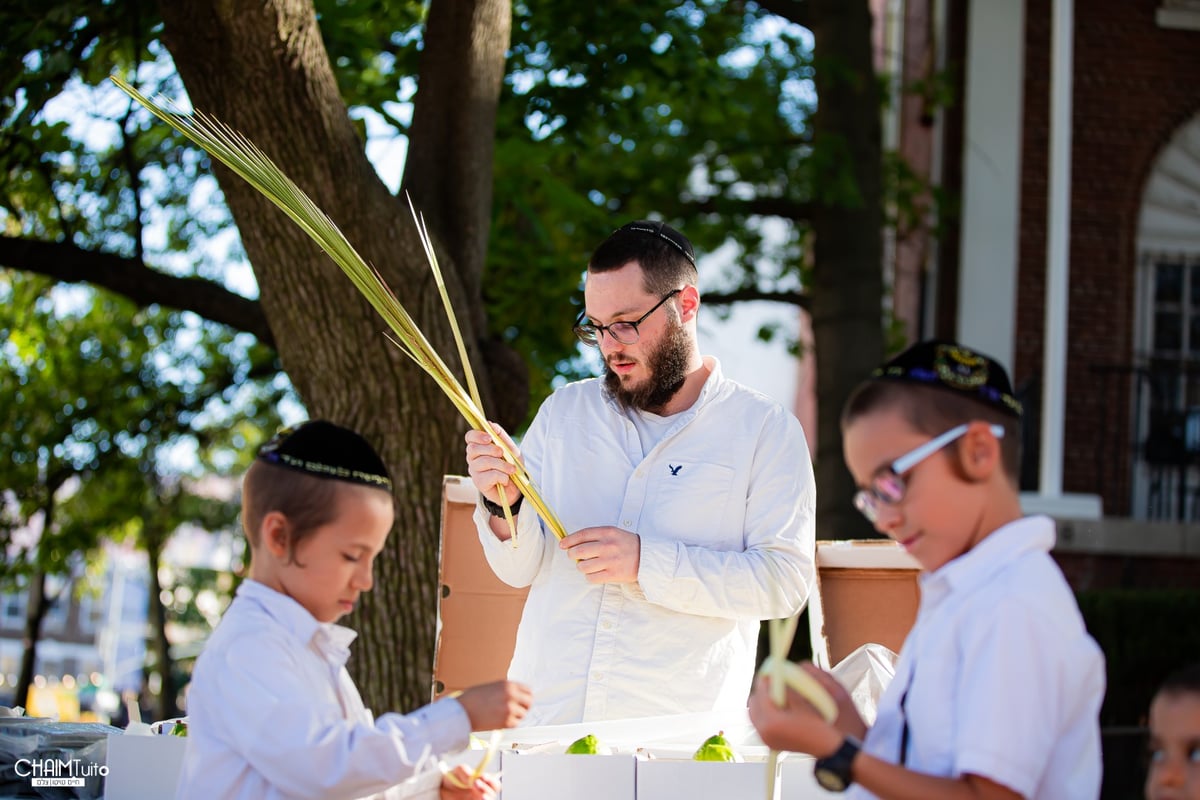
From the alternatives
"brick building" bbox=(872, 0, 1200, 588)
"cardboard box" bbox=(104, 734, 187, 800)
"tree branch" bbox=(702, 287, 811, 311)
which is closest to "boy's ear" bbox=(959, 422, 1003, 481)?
"cardboard box" bbox=(104, 734, 187, 800)

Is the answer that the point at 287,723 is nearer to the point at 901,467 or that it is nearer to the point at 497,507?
the point at 901,467

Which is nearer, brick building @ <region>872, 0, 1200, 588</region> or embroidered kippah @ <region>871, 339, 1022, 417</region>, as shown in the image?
embroidered kippah @ <region>871, 339, 1022, 417</region>

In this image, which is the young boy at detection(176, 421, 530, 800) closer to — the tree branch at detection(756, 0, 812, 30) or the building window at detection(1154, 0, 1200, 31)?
the tree branch at detection(756, 0, 812, 30)

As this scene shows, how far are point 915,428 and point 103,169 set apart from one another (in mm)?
8159

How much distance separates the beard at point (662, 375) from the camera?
324 cm

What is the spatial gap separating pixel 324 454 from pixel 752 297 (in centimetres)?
835

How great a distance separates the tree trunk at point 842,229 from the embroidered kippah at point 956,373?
7.25 m

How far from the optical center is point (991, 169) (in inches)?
428

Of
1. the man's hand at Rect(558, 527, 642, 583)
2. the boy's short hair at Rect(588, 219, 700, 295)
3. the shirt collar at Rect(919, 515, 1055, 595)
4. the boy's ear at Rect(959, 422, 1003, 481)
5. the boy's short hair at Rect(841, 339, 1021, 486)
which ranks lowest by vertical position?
the man's hand at Rect(558, 527, 642, 583)

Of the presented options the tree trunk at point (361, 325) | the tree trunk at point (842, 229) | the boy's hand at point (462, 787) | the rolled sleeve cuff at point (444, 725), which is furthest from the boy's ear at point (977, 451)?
the tree trunk at point (842, 229)

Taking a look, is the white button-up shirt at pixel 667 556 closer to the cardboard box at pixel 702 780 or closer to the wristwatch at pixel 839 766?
the cardboard box at pixel 702 780

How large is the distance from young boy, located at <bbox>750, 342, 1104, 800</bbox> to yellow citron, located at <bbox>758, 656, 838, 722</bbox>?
0.02 meters

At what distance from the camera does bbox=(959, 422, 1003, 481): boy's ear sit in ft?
6.23

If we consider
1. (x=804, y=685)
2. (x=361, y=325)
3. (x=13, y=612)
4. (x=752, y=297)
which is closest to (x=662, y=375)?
(x=804, y=685)
